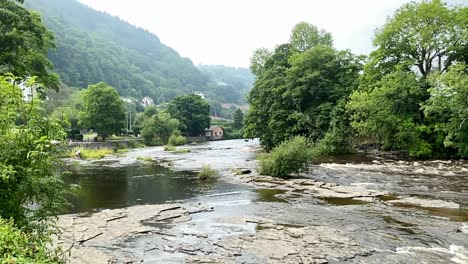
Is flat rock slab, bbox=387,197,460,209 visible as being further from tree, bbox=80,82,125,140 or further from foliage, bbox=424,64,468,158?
tree, bbox=80,82,125,140

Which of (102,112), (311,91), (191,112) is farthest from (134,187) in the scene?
(191,112)

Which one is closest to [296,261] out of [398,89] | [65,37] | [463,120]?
[463,120]

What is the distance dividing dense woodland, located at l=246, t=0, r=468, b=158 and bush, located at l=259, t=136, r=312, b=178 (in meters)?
13.7

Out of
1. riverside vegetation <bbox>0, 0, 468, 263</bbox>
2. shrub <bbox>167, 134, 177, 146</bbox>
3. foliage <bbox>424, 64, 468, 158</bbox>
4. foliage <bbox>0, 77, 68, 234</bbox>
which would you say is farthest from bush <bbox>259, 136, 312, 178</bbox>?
shrub <bbox>167, 134, 177, 146</bbox>

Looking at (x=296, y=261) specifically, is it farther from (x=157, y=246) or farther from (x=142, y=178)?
A: (x=142, y=178)

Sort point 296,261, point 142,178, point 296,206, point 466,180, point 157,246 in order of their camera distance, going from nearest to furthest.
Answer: point 296,261, point 157,246, point 296,206, point 466,180, point 142,178

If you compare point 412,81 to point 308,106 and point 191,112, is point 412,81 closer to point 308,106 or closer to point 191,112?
point 308,106

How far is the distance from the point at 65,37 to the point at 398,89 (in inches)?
6752

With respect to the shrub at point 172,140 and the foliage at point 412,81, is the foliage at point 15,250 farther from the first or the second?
the shrub at point 172,140

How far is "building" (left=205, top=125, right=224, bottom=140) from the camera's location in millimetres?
118100

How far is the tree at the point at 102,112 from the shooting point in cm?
7300

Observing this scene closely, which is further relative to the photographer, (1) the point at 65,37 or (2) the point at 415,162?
(1) the point at 65,37

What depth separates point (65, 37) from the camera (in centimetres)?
17475

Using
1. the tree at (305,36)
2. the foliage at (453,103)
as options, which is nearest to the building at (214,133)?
the tree at (305,36)
